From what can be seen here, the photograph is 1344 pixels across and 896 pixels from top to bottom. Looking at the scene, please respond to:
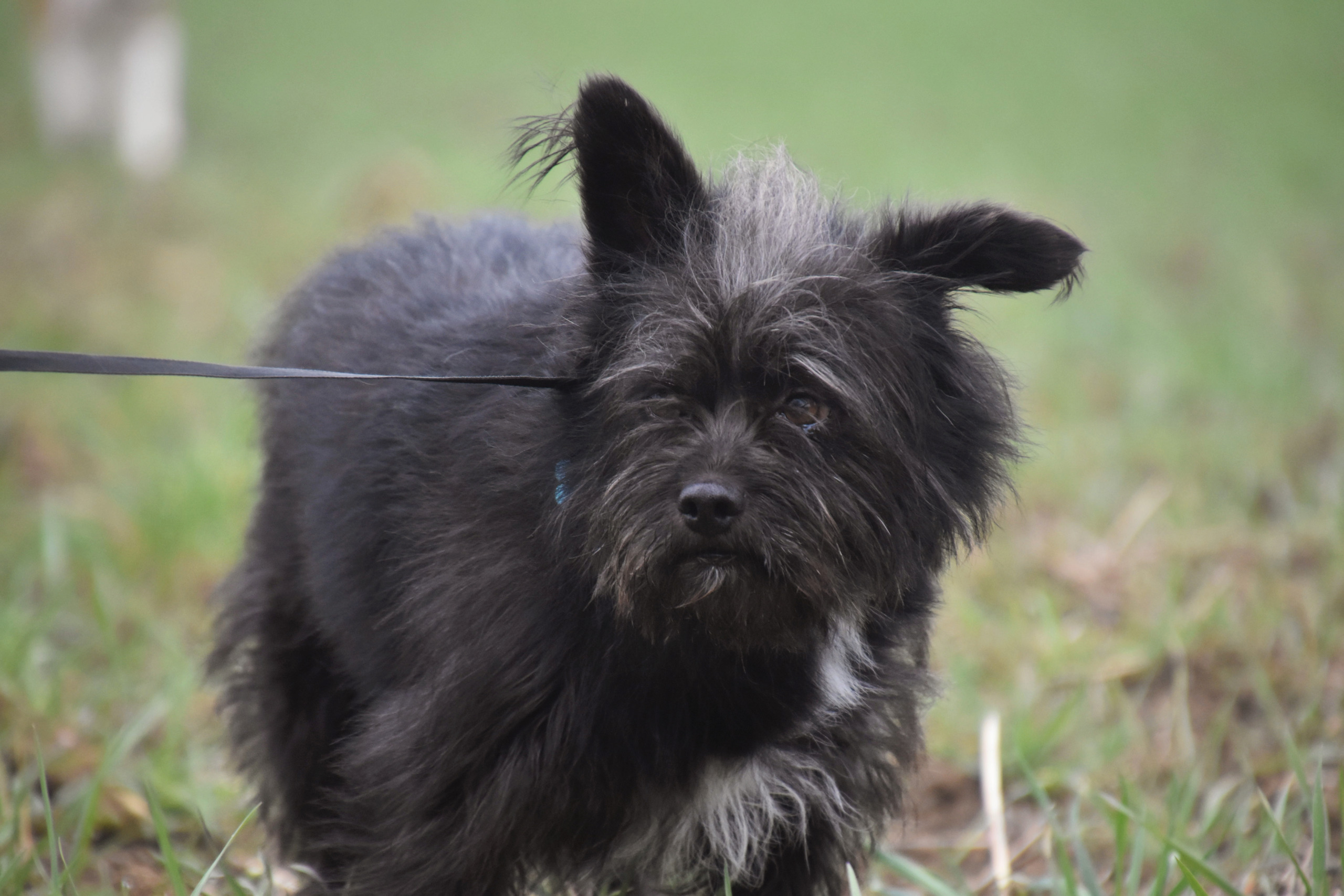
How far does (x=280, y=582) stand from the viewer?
3514mm

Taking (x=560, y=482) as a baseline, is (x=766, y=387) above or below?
above

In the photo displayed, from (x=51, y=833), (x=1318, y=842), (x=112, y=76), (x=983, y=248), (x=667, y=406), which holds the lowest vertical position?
(x=51, y=833)

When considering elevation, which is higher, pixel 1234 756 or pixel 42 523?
pixel 1234 756

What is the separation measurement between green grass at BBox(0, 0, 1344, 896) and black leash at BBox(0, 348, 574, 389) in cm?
76

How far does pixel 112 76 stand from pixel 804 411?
12.2 meters

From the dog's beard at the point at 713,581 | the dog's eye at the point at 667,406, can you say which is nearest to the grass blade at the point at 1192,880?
the dog's beard at the point at 713,581

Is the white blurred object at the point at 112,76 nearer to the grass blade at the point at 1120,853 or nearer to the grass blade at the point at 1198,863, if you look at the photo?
the grass blade at the point at 1120,853

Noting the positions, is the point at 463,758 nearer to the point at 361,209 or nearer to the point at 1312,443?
the point at 1312,443

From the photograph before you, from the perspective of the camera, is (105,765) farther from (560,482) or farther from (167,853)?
(560,482)

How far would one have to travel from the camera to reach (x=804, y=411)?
2477 mm

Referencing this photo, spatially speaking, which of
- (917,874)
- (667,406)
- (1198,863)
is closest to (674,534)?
(667,406)

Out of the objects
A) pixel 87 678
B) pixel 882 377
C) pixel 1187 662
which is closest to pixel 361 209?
pixel 87 678

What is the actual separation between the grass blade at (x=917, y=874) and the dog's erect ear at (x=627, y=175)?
179cm

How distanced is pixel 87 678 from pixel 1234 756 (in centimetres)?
421
